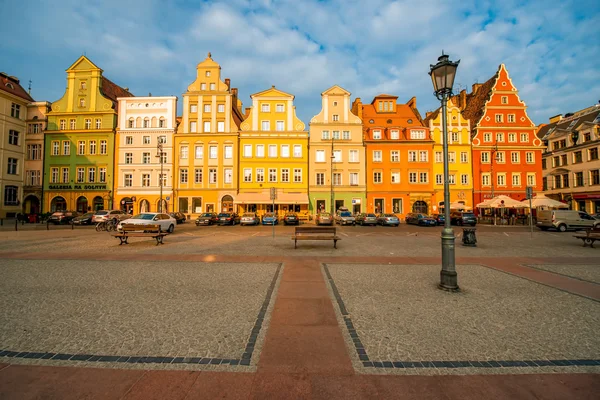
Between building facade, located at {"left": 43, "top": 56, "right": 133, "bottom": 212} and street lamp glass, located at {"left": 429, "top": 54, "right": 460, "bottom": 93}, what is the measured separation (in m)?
44.4

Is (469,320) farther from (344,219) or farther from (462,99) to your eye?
(462,99)

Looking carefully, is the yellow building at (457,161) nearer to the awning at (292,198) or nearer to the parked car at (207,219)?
the awning at (292,198)

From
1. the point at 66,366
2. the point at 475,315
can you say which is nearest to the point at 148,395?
the point at 66,366

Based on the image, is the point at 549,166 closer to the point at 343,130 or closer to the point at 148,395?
the point at 343,130

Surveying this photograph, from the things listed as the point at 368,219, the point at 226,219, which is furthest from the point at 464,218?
the point at 226,219

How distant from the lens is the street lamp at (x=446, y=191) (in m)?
6.27

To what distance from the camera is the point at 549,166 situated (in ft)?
154

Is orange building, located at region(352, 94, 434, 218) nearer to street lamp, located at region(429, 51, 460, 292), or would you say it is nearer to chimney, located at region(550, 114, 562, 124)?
chimney, located at region(550, 114, 562, 124)

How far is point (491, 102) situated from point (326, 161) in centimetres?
2545

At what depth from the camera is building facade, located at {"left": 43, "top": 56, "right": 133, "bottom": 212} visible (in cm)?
4019

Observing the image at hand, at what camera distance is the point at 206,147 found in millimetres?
39469

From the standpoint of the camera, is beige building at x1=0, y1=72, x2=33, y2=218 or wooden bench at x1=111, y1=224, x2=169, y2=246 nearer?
wooden bench at x1=111, y1=224, x2=169, y2=246

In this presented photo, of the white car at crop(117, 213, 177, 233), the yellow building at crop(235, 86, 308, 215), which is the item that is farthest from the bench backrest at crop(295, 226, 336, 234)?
the yellow building at crop(235, 86, 308, 215)

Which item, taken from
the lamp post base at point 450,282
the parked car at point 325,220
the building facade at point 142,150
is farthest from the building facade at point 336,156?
the lamp post base at point 450,282
